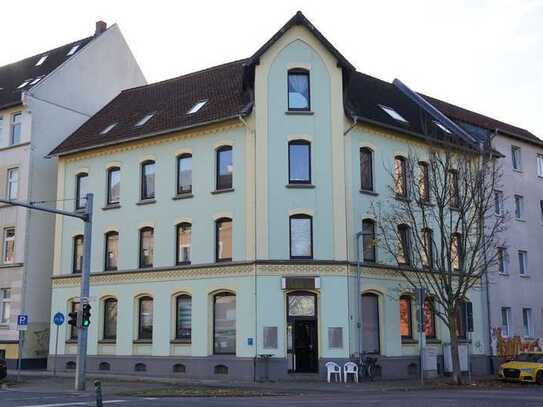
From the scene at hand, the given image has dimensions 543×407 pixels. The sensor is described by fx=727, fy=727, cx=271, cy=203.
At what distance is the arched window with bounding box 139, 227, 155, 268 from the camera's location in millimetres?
→ 33375

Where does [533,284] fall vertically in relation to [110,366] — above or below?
above

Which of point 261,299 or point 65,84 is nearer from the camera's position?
point 261,299

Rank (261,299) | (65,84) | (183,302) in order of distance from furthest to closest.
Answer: (65,84)
(183,302)
(261,299)

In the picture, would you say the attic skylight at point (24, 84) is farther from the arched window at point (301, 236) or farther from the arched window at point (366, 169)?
the arched window at point (366, 169)

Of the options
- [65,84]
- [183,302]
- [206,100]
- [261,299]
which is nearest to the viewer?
[261,299]

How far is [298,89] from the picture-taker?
30750 millimetres

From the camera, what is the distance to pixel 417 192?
107ft

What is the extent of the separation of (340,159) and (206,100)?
7.80 m

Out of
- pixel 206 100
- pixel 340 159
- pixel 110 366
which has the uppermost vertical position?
pixel 206 100

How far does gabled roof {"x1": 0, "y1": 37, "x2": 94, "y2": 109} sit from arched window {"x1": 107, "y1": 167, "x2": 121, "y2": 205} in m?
7.21

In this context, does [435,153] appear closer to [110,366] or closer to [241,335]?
[241,335]

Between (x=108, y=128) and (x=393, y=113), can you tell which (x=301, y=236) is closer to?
(x=393, y=113)

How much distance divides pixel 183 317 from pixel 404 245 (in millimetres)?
10153

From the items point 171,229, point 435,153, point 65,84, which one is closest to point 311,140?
point 435,153
